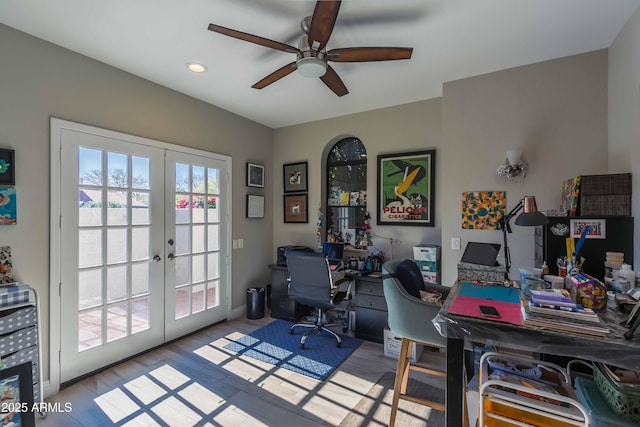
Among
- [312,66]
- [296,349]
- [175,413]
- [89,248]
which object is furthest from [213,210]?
[312,66]

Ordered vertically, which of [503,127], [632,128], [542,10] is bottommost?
[632,128]

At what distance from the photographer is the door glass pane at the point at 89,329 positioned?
2342 millimetres

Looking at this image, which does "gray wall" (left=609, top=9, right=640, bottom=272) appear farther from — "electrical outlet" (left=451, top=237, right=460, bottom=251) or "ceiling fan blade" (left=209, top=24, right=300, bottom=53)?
"ceiling fan blade" (left=209, top=24, right=300, bottom=53)

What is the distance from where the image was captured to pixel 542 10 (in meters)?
1.78

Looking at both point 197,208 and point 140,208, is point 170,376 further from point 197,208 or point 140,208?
point 197,208

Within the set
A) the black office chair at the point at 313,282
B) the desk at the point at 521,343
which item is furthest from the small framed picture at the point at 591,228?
the black office chair at the point at 313,282

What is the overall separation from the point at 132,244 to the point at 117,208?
14.0 inches

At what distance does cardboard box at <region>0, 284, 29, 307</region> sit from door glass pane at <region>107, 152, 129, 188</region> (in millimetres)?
966

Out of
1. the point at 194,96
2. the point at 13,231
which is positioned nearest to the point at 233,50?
the point at 194,96

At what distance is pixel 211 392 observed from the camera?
2191mm

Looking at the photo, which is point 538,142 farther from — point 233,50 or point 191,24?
point 191,24

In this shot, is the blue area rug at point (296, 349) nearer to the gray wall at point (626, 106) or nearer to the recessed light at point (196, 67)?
the gray wall at point (626, 106)

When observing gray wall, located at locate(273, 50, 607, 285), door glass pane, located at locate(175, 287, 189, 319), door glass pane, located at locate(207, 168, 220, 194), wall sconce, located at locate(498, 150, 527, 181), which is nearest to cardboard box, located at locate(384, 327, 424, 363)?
gray wall, located at locate(273, 50, 607, 285)

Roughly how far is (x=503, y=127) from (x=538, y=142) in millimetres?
297
